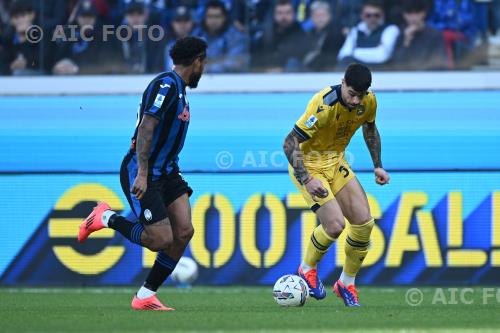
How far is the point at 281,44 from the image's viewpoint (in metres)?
14.9

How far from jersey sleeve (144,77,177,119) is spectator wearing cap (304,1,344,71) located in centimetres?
718

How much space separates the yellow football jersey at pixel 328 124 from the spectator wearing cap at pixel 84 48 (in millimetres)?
6687

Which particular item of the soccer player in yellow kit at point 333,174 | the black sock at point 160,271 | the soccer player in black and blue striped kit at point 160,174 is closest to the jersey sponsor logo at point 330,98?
the soccer player in yellow kit at point 333,174

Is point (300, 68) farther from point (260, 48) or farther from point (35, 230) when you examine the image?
point (35, 230)

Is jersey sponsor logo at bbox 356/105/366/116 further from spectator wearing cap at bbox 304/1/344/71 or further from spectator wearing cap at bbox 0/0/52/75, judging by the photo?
spectator wearing cap at bbox 0/0/52/75

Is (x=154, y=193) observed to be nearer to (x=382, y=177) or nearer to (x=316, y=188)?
(x=316, y=188)

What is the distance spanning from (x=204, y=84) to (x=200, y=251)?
362 centimetres

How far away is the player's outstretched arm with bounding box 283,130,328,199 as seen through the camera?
8.46m

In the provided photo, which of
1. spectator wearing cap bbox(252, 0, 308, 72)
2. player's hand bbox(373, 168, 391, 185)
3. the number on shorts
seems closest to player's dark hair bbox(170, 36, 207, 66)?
the number on shorts

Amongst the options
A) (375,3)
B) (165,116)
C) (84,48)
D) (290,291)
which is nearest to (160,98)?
(165,116)

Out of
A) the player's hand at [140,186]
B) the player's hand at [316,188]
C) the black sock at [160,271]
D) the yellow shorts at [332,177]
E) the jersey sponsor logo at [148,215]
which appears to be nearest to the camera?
the player's hand at [140,186]

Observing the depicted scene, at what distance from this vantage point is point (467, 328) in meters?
6.70

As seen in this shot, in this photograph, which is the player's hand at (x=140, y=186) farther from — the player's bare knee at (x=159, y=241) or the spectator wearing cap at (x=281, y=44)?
the spectator wearing cap at (x=281, y=44)

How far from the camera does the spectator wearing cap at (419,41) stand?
1474 centimetres
